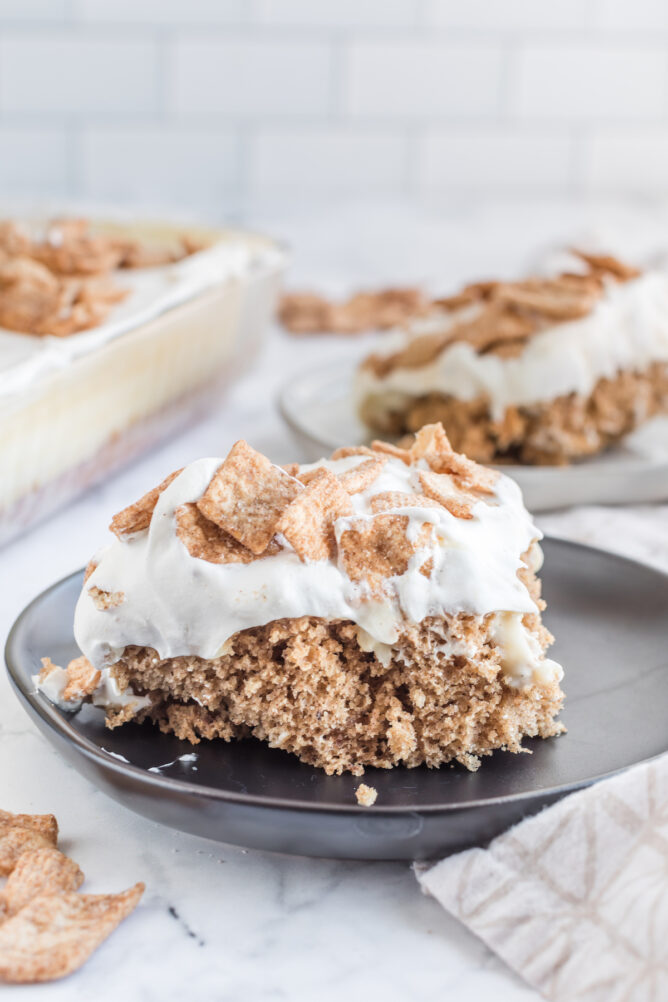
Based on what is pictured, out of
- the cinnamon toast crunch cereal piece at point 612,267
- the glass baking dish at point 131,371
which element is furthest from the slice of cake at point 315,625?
the cinnamon toast crunch cereal piece at point 612,267

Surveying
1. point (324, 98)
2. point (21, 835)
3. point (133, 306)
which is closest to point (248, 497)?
point (21, 835)

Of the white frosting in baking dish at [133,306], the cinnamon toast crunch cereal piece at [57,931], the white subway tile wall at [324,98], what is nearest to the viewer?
the cinnamon toast crunch cereal piece at [57,931]

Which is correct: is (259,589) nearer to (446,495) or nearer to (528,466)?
(446,495)

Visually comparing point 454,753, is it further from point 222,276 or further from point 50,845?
point 222,276

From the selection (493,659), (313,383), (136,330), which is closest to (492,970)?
(493,659)

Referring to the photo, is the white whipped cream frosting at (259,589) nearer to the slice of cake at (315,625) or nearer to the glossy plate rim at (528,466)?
the slice of cake at (315,625)

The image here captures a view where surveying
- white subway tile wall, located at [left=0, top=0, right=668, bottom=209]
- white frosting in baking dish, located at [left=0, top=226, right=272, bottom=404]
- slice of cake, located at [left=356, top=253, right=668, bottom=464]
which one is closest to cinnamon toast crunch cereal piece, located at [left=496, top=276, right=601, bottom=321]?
slice of cake, located at [left=356, top=253, right=668, bottom=464]
